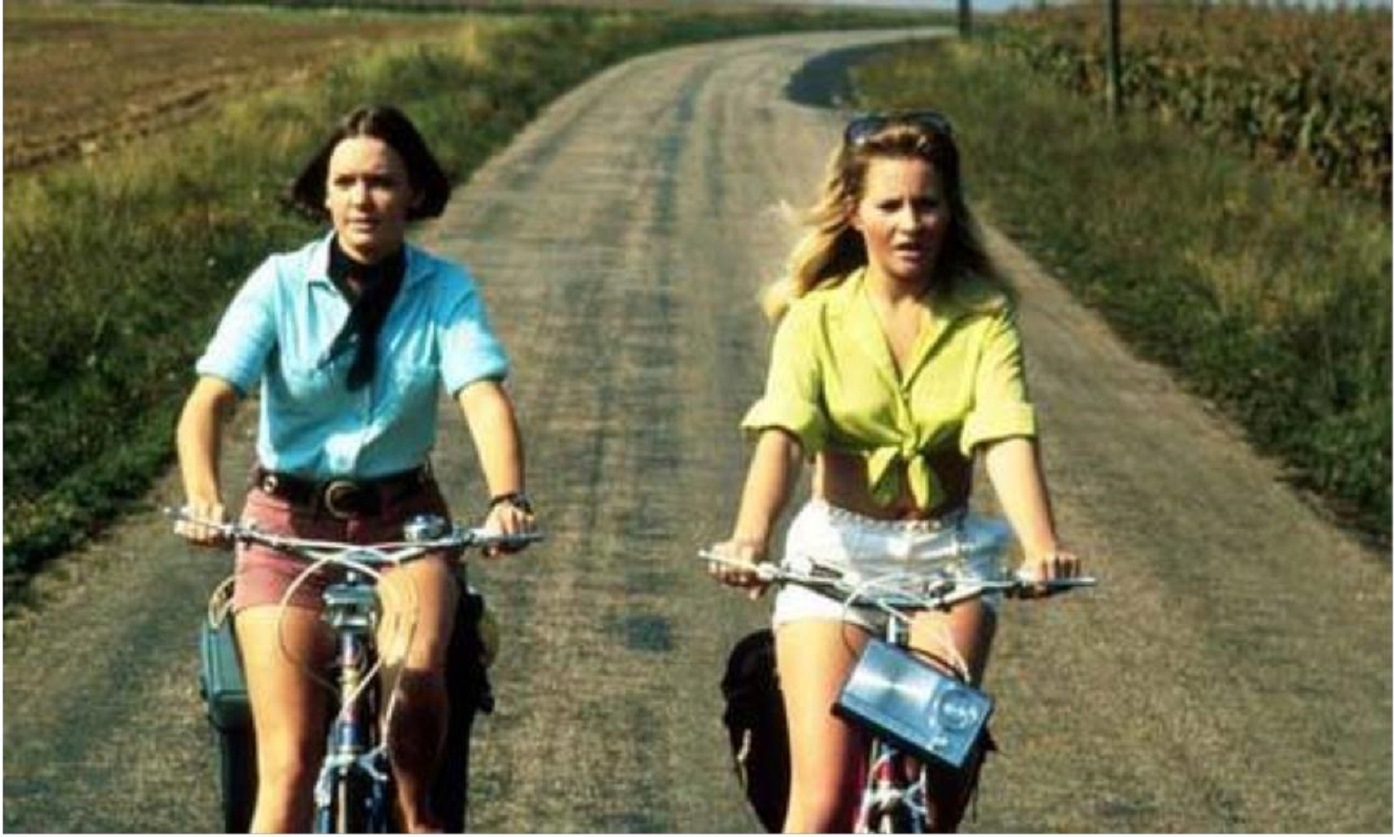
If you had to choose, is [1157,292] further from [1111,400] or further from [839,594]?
[839,594]

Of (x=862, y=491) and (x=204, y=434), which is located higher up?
(x=204, y=434)

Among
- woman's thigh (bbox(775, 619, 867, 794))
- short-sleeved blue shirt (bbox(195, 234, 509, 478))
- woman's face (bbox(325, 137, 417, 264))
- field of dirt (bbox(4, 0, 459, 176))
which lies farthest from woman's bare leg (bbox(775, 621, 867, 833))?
field of dirt (bbox(4, 0, 459, 176))

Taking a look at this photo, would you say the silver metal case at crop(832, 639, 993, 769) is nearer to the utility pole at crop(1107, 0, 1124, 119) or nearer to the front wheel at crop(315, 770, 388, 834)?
the front wheel at crop(315, 770, 388, 834)

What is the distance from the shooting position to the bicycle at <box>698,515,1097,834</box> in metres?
4.40

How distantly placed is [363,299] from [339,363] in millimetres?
111

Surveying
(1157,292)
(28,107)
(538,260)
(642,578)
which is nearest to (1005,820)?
(642,578)

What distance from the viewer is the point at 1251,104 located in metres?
34.8

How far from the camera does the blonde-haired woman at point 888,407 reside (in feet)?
15.6

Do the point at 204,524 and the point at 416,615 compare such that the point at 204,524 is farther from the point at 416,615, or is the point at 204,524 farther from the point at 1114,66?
the point at 1114,66

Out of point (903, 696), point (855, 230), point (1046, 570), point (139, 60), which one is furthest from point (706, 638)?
point (139, 60)

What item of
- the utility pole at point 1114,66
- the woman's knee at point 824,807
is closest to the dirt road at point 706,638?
the woman's knee at point 824,807

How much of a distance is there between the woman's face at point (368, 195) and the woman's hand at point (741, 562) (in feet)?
3.08

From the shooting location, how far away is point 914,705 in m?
4.43

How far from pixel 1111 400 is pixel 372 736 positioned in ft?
39.3
